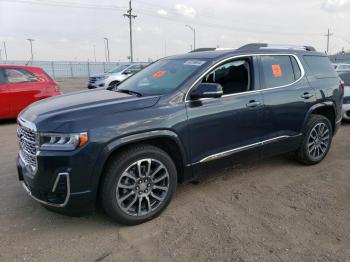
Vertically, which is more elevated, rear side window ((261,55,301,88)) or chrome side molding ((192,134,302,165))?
rear side window ((261,55,301,88))

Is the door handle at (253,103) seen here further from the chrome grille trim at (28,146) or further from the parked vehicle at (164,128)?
the chrome grille trim at (28,146)

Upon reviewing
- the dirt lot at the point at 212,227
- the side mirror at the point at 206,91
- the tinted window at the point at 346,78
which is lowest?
the dirt lot at the point at 212,227

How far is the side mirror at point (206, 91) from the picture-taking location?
3387mm

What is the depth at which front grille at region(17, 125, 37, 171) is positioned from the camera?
2955mm

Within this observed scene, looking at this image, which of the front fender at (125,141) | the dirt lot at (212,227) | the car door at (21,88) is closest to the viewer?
the dirt lot at (212,227)

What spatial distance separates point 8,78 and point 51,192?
6.53 metres

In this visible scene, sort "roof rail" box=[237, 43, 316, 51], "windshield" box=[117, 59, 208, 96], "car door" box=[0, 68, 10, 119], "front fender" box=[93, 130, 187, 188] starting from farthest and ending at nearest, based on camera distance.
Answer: "car door" box=[0, 68, 10, 119]
"roof rail" box=[237, 43, 316, 51]
"windshield" box=[117, 59, 208, 96]
"front fender" box=[93, 130, 187, 188]

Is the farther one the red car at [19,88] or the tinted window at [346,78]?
the tinted window at [346,78]

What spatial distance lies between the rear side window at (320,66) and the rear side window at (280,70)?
0.34 m

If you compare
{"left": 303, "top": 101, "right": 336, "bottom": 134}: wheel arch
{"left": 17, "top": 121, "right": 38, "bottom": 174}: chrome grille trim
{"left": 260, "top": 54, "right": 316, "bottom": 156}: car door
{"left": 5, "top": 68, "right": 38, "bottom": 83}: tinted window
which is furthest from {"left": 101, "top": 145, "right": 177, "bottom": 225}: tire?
{"left": 5, "top": 68, "right": 38, "bottom": 83}: tinted window

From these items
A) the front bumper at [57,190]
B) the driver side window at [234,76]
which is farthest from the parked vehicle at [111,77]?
the front bumper at [57,190]

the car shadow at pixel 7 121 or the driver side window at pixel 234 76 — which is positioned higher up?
the driver side window at pixel 234 76

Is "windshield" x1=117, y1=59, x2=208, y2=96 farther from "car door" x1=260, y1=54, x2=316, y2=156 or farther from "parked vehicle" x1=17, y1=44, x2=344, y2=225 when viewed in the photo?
"car door" x1=260, y1=54, x2=316, y2=156

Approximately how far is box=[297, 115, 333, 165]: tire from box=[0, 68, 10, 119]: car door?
6981 mm
